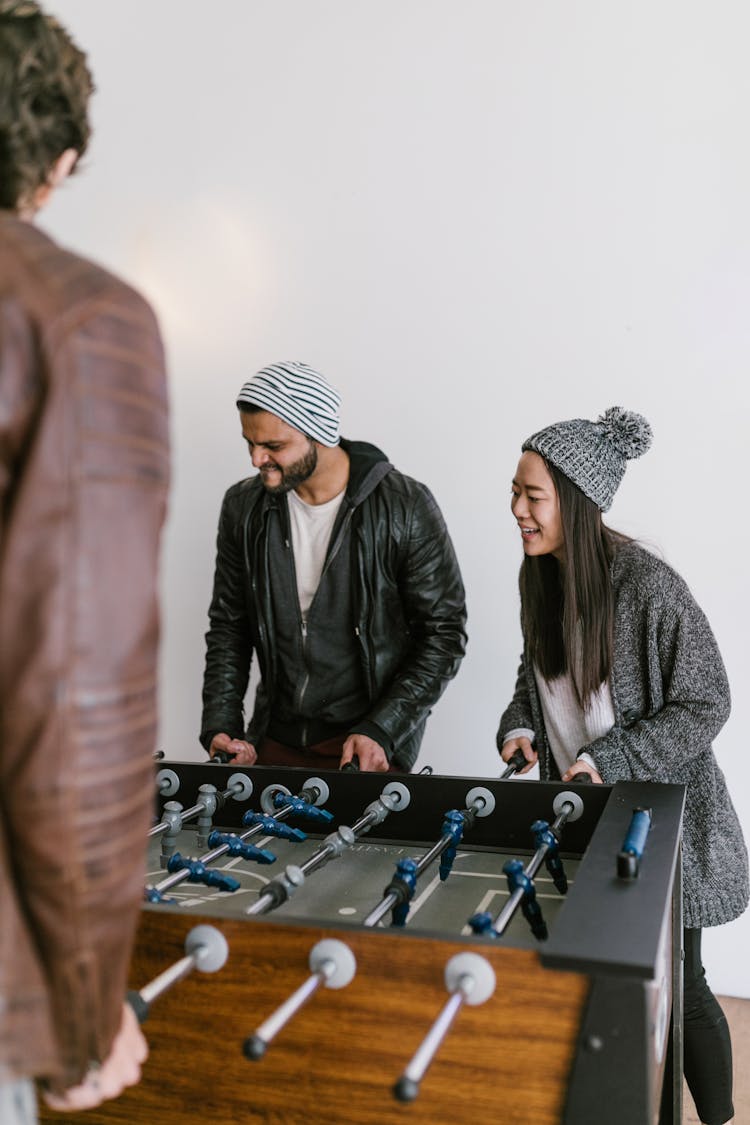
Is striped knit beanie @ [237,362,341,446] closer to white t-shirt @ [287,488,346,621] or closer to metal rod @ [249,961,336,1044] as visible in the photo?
white t-shirt @ [287,488,346,621]

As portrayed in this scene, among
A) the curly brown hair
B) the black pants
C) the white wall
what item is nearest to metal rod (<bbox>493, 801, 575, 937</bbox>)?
the black pants

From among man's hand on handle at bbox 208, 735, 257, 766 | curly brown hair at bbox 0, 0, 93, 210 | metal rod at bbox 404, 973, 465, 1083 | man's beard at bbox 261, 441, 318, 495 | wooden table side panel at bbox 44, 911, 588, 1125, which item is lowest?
man's hand on handle at bbox 208, 735, 257, 766

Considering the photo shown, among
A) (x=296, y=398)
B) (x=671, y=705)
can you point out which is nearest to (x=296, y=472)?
(x=296, y=398)

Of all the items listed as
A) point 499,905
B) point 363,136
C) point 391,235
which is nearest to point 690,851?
point 499,905

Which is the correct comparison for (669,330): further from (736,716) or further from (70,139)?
(70,139)

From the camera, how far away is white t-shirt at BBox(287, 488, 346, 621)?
2.75 meters

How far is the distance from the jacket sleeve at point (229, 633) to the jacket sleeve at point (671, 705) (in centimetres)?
109

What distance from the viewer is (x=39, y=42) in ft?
3.28

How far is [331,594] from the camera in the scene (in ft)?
8.89

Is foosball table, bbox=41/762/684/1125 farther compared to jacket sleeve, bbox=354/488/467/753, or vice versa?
jacket sleeve, bbox=354/488/467/753

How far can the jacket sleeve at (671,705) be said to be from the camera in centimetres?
204

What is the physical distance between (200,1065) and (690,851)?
1.16 m

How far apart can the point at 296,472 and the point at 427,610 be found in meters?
0.50

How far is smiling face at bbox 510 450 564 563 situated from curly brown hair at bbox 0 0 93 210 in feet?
4.43
